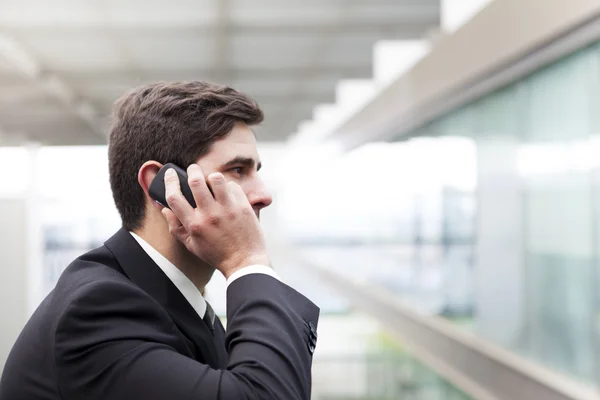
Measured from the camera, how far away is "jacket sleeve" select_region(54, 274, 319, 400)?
1.18 m

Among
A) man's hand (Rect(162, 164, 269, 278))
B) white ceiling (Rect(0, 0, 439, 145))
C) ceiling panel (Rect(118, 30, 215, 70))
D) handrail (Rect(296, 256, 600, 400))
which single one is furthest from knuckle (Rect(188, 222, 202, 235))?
ceiling panel (Rect(118, 30, 215, 70))

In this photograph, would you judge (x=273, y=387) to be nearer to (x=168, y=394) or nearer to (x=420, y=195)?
Answer: (x=168, y=394)

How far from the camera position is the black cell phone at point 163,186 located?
4.71 ft

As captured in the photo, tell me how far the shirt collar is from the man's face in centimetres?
18

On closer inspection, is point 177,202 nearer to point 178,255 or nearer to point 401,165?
point 178,255

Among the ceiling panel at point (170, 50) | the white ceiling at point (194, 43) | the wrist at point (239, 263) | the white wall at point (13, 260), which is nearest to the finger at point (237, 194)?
the wrist at point (239, 263)

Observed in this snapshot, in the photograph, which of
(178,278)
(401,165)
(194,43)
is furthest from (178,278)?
(194,43)

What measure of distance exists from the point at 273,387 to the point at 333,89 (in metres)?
11.4

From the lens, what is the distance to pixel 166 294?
4.57ft

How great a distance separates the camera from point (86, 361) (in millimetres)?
1206

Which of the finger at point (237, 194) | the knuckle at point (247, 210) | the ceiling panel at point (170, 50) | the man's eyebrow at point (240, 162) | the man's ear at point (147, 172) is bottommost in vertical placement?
the knuckle at point (247, 210)

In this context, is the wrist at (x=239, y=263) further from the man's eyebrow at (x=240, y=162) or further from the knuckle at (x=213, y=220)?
the man's eyebrow at (x=240, y=162)

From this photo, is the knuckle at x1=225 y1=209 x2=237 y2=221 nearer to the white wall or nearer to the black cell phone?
the black cell phone

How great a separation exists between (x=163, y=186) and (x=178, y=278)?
0.17 metres
